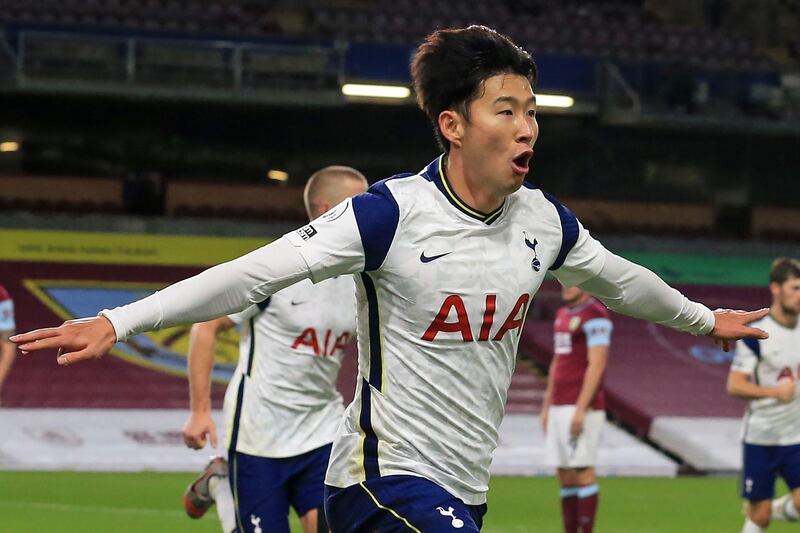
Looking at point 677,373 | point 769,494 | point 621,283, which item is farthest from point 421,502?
point 677,373

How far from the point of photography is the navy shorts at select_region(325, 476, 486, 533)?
3793mm

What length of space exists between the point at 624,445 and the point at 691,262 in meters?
7.93

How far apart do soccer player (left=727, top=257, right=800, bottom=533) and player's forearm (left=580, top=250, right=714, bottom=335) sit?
4834 mm

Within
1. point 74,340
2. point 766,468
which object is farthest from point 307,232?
point 766,468

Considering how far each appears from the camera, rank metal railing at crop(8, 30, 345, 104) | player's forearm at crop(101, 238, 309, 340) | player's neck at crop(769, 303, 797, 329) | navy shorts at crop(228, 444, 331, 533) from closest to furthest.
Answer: player's forearm at crop(101, 238, 309, 340)
navy shorts at crop(228, 444, 331, 533)
player's neck at crop(769, 303, 797, 329)
metal railing at crop(8, 30, 345, 104)

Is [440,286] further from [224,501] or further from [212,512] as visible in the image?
[212,512]

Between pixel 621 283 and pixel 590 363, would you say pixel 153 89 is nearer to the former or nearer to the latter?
pixel 590 363

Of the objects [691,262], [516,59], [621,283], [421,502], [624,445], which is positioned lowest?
[624,445]

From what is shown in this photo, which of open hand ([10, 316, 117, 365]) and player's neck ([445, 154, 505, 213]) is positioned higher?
player's neck ([445, 154, 505, 213])

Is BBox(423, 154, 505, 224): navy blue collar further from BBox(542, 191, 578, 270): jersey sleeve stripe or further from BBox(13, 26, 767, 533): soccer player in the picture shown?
BBox(542, 191, 578, 270): jersey sleeve stripe

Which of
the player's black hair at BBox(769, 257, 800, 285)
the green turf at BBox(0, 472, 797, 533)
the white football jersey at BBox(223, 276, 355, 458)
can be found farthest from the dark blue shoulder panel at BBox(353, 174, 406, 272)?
the green turf at BBox(0, 472, 797, 533)

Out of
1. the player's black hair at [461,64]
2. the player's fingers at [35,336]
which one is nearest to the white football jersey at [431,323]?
the player's black hair at [461,64]

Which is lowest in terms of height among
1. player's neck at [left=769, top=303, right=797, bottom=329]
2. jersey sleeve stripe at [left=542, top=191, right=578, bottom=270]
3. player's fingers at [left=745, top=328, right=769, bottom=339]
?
player's neck at [left=769, top=303, right=797, bottom=329]

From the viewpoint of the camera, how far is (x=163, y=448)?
1686 centimetres
